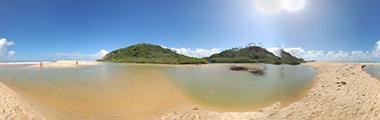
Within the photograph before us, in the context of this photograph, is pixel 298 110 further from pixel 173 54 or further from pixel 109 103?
pixel 173 54

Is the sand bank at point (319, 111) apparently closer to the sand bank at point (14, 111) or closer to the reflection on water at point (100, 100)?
the reflection on water at point (100, 100)

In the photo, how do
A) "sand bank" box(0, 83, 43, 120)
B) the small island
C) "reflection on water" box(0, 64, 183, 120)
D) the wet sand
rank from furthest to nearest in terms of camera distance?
1. the small island
2. "reflection on water" box(0, 64, 183, 120)
3. the wet sand
4. "sand bank" box(0, 83, 43, 120)

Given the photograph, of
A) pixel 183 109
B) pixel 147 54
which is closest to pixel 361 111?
pixel 183 109

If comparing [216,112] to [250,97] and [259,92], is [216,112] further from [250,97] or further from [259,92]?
[259,92]

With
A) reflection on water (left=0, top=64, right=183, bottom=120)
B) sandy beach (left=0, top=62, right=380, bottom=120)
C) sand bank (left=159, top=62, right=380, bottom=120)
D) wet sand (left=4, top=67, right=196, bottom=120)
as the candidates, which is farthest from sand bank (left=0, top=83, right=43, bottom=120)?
sand bank (left=159, top=62, right=380, bottom=120)

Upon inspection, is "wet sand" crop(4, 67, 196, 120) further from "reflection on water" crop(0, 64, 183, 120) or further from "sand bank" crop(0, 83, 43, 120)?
"sand bank" crop(0, 83, 43, 120)

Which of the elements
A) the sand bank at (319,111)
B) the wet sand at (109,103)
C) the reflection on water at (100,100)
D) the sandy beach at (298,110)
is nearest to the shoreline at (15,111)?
the sandy beach at (298,110)

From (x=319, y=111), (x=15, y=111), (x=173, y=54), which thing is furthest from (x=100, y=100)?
(x=173, y=54)

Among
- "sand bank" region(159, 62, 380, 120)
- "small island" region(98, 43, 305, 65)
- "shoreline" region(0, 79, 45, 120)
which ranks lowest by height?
"sand bank" region(159, 62, 380, 120)

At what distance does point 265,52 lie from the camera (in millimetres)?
87750

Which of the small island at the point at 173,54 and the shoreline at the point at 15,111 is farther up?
the small island at the point at 173,54

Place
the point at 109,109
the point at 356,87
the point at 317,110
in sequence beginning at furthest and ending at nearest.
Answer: the point at 356,87
the point at 109,109
the point at 317,110

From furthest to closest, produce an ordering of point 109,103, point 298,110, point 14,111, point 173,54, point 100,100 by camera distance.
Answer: point 173,54
point 100,100
point 109,103
point 298,110
point 14,111

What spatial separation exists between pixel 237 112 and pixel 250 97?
135 inches
